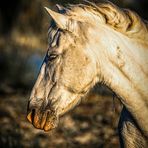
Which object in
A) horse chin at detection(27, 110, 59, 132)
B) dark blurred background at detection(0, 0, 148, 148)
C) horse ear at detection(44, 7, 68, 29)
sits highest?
horse ear at detection(44, 7, 68, 29)

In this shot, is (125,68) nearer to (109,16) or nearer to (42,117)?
(109,16)

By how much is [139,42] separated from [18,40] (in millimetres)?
12362

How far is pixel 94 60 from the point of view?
4.37 meters

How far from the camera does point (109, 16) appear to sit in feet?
14.3

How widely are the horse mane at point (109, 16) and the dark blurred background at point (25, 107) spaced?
71 centimetres

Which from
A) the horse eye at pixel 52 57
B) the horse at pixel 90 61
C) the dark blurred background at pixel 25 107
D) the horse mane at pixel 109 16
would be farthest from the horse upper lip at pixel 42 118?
the horse mane at pixel 109 16

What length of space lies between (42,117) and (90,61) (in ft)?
1.85

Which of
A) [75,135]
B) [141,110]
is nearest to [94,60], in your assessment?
[141,110]

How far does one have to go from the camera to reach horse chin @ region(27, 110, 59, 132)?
445 cm

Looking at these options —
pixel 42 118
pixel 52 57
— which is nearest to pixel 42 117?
pixel 42 118

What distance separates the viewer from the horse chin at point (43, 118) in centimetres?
445

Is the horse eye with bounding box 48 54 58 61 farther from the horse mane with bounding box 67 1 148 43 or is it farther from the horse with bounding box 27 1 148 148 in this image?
Answer: the horse mane with bounding box 67 1 148 43

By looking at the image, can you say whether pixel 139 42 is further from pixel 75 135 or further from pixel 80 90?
pixel 75 135

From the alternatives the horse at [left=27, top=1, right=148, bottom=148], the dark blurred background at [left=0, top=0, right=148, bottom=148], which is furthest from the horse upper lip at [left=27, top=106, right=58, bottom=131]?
the dark blurred background at [left=0, top=0, right=148, bottom=148]
